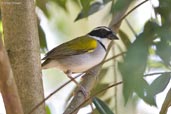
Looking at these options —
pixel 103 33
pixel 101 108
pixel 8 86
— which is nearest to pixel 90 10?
pixel 103 33

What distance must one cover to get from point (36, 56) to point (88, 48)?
0.58 meters

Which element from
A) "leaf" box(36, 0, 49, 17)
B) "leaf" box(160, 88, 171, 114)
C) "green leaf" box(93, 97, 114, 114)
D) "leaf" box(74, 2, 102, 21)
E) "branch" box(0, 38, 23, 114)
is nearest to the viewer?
"branch" box(0, 38, 23, 114)

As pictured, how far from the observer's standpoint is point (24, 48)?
3.19 feet

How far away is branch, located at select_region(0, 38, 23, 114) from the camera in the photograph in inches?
27.9

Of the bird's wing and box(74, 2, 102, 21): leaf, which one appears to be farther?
the bird's wing

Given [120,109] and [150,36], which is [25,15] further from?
[120,109]

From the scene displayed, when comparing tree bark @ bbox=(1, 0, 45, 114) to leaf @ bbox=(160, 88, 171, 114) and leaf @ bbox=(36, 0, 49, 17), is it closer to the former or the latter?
leaf @ bbox=(160, 88, 171, 114)

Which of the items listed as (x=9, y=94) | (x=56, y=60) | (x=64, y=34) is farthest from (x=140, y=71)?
(x=64, y=34)

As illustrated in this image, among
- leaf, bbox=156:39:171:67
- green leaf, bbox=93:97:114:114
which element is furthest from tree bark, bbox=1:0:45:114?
leaf, bbox=156:39:171:67

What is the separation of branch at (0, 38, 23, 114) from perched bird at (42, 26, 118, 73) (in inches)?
28.4

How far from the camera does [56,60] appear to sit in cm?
149

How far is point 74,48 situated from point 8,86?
805 millimetres

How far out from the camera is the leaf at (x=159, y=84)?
1.02 m

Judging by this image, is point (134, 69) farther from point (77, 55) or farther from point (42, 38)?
point (77, 55)
